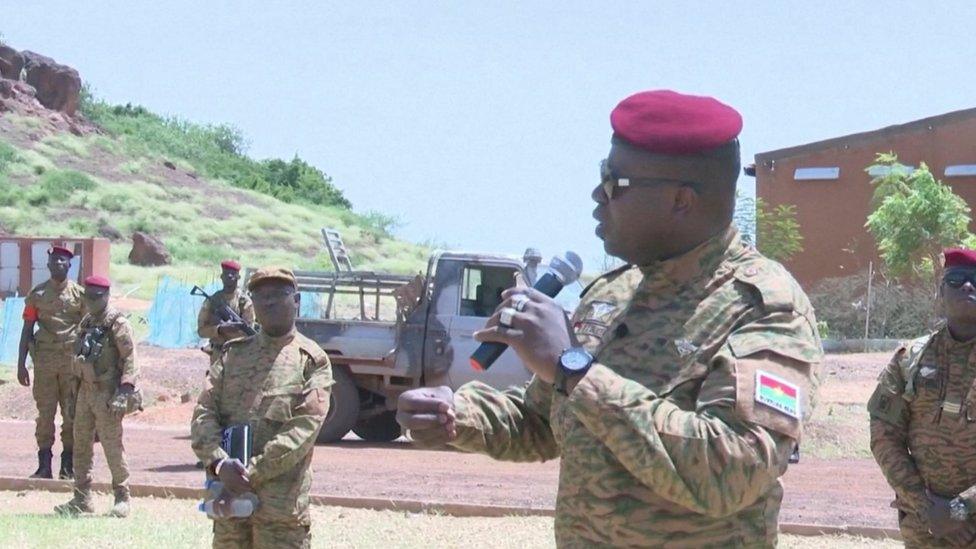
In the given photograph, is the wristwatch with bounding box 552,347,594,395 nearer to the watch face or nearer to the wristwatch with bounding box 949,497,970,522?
the watch face

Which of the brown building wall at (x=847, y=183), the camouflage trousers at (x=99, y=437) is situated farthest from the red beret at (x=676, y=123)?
the brown building wall at (x=847, y=183)

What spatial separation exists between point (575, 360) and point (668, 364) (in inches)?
12.0

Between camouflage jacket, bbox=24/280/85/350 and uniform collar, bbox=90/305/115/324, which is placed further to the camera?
camouflage jacket, bbox=24/280/85/350

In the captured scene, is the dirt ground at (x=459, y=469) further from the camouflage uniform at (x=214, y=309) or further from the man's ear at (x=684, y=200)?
the man's ear at (x=684, y=200)

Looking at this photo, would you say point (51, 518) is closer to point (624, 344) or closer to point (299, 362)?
point (299, 362)

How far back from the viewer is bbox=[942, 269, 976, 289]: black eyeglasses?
5488 millimetres

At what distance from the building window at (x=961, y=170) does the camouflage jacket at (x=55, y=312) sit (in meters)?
21.8

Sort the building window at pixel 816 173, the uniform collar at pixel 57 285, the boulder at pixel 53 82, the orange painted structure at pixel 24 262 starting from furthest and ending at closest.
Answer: the boulder at pixel 53 82, the orange painted structure at pixel 24 262, the building window at pixel 816 173, the uniform collar at pixel 57 285

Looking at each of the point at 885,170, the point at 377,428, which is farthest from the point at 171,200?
the point at 377,428

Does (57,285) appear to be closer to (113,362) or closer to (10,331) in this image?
(113,362)

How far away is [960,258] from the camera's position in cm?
560

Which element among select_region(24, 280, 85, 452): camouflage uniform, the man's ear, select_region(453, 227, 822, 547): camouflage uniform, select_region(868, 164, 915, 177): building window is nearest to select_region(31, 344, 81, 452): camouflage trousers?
select_region(24, 280, 85, 452): camouflage uniform

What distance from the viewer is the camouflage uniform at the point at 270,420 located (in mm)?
5949

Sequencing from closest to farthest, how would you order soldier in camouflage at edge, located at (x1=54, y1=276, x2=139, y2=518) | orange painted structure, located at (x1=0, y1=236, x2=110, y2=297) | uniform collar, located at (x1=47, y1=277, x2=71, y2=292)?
soldier in camouflage at edge, located at (x1=54, y1=276, x2=139, y2=518)
uniform collar, located at (x1=47, y1=277, x2=71, y2=292)
orange painted structure, located at (x1=0, y1=236, x2=110, y2=297)
